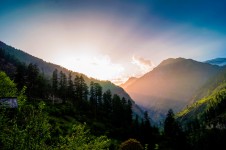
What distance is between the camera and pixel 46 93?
146m

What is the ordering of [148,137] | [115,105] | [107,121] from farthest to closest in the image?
[115,105]
[107,121]
[148,137]

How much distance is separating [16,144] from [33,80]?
118 meters

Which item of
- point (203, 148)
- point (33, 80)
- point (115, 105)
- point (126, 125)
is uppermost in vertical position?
point (33, 80)

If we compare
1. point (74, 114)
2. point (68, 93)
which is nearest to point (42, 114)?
point (74, 114)

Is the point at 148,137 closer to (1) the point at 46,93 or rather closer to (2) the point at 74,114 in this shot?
(2) the point at 74,114

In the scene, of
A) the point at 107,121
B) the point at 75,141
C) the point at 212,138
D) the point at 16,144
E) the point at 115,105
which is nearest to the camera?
the point at 16,144

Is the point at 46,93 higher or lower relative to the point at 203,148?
higher

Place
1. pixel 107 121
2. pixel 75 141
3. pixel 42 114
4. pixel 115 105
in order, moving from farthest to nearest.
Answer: pixel 115 105
pixel 107 121
pixel 75 141
pixel 42 114

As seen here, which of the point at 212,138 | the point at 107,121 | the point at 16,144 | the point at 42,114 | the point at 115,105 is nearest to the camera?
the point at 16,144

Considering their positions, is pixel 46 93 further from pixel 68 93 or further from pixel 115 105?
pixel 115 105

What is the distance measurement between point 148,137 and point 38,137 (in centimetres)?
9742

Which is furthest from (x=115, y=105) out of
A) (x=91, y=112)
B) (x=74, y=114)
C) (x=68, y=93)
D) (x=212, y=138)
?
(x=212, y=138)

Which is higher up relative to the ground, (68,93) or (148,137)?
(68,93)

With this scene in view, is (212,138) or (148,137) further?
(212,138)
